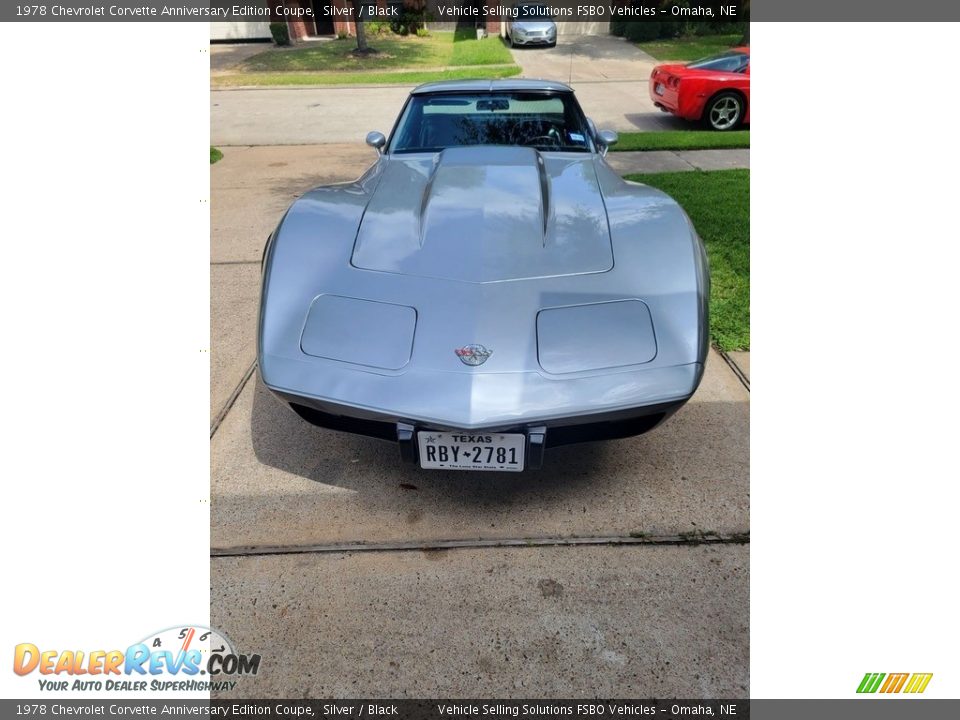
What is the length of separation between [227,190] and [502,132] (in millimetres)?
4050

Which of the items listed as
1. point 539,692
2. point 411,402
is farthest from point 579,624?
point 411,402

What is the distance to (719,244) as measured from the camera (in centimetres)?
448

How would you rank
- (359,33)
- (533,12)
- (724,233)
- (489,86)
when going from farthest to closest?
(533,12) → (359,33) → (724,233) → (489,86)

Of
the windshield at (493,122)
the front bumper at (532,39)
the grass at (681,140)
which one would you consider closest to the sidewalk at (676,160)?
the grass at (681,140)

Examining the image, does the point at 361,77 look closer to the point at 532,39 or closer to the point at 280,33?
the point at 532,39

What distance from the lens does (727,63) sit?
27.9 feet

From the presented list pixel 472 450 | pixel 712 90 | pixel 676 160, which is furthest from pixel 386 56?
pixel 472 450

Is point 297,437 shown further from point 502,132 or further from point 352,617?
point 502,132

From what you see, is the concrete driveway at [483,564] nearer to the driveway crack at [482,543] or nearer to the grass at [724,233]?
the driveway crack at [482,543]

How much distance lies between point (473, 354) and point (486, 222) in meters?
0.68

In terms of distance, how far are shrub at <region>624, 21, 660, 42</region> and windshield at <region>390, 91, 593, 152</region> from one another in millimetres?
21474

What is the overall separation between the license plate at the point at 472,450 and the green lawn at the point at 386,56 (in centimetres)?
1651

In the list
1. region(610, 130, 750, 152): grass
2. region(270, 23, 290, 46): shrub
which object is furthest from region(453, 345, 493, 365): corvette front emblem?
region(270, 23, 290, 46): shrub

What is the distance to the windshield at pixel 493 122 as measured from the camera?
3.41m
